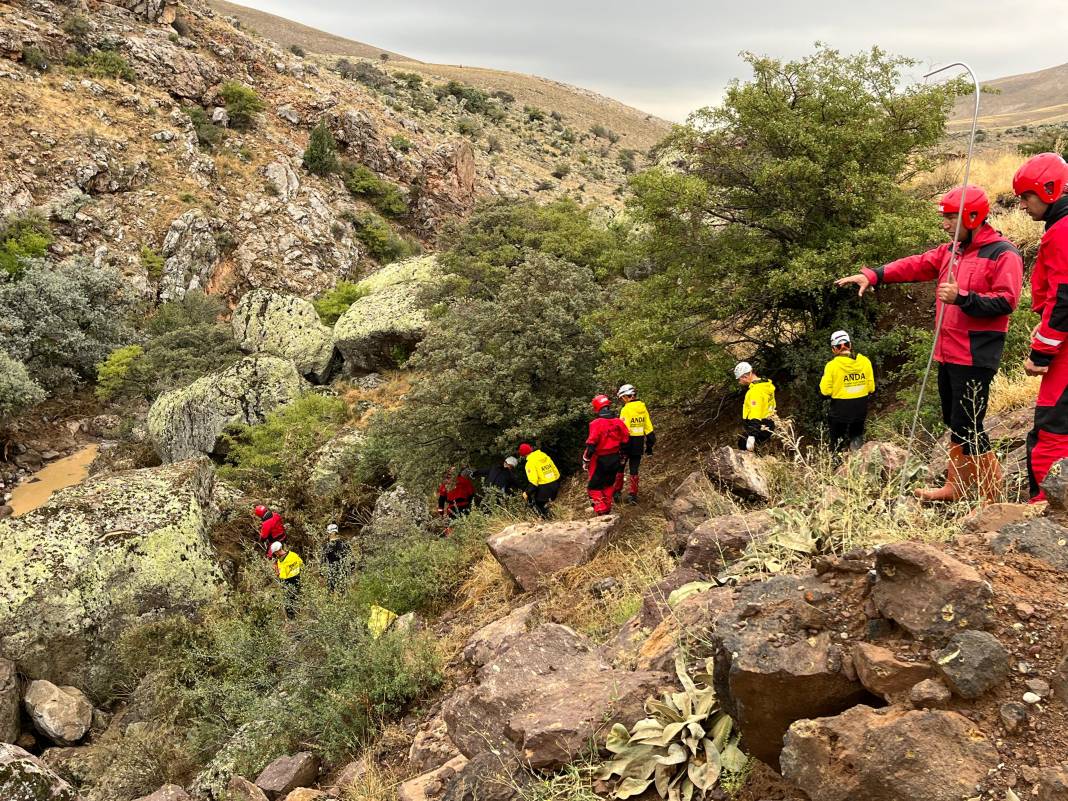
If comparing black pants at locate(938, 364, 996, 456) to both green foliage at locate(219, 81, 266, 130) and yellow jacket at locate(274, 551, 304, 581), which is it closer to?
yellow jacket at locate(274, 551, 304, 581)

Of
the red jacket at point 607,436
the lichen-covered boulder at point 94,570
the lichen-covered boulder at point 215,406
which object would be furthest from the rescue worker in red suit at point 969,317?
the lichen-covered boulder at point 215,406

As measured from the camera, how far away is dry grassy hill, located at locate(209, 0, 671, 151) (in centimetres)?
6600

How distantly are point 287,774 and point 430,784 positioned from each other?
172cm

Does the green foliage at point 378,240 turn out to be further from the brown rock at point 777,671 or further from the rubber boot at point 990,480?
the brown rock at point 777,671

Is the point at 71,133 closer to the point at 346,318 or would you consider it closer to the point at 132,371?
the point at 132,371

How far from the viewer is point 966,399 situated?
4215mm

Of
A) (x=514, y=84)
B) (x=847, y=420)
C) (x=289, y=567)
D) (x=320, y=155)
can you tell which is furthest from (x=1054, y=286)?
(x=514, y=84)

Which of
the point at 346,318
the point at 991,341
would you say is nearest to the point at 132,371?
the point at 346,318

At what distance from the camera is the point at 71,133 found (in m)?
25.9

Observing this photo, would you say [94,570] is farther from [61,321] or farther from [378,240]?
[378,240]

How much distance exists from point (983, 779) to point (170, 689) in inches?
319

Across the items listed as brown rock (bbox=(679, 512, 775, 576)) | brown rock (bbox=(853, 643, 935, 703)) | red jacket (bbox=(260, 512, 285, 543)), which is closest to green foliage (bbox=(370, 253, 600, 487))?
red jacket (bbox=(260, 512, 285, 543))

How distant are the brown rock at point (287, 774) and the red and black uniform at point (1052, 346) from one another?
205 inches

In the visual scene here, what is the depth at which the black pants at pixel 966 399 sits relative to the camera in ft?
13.6
